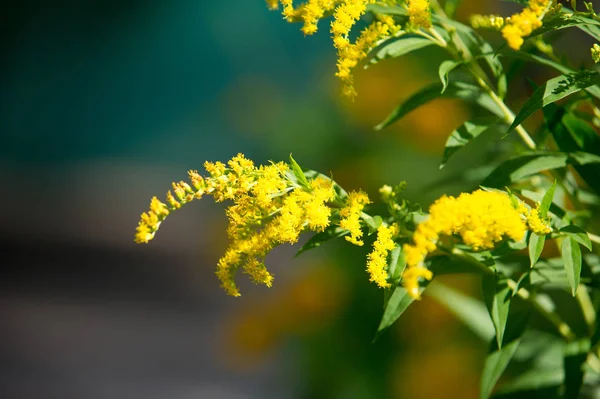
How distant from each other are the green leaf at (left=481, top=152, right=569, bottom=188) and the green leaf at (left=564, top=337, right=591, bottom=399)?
21 centimetres

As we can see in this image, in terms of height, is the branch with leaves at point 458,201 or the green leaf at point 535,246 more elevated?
the branch with leaves at point 458,201

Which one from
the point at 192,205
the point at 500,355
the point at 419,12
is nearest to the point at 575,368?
the point at 500,355

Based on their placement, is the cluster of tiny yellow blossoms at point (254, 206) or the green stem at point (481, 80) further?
the green stem at point (481, 80)

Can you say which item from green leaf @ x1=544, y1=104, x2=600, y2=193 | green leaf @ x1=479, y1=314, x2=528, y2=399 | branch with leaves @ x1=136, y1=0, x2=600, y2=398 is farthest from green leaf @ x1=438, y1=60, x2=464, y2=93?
green leaf @ x1=479, y1=314, x2=528, y2=399

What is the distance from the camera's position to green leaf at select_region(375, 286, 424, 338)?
2.03 ft

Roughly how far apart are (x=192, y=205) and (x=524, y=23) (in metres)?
3.28

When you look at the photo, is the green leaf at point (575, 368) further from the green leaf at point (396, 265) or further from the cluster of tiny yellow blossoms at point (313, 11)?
the cluster of tiny yellow blossoms at point (313, 11)

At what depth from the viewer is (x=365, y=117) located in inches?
48.3

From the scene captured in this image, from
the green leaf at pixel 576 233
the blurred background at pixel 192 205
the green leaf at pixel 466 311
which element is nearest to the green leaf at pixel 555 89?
the green leaf at pixel 576 233

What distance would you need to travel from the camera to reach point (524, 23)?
526 millimetres

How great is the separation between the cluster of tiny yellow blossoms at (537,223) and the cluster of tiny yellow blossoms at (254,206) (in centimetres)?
17

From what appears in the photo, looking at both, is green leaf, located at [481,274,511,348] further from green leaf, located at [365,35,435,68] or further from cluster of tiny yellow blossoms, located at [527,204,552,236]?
green leaf, located at [365,35,435,68]

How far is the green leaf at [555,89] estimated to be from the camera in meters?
0.57

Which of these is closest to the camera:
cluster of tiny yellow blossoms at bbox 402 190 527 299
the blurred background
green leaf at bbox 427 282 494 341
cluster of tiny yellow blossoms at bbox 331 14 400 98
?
cluster of tiny yellow blossoms at bbox 402 190 527 299
